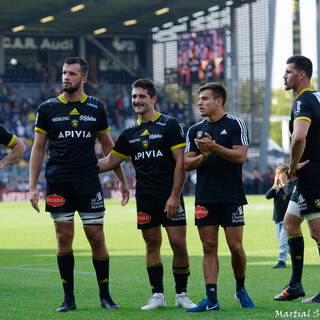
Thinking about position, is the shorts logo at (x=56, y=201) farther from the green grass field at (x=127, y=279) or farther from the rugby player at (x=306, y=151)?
the rugby player at (x=306, y=151)

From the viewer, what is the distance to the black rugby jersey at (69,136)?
8781 millimetres

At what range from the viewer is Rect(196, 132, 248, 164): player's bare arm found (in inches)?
323

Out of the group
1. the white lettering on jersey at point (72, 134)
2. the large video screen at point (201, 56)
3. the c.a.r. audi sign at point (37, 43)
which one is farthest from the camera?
the c.a.r. audi sign at point (37, 43)

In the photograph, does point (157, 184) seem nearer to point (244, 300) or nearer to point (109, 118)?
point (244, 300)

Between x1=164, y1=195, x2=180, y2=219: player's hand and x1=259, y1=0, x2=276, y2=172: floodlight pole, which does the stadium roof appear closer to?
x1=259, y1=0, x2=276, y2=172: floodlight pole

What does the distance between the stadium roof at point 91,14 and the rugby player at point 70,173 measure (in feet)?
119

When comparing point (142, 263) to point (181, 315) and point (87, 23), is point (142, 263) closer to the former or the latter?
point (181, 315)

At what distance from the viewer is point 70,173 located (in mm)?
8766

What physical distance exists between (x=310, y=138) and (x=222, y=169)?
97cm

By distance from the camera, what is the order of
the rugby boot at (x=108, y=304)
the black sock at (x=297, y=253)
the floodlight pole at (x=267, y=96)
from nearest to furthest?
the rugby boot at (x=108, y=304) → the black sock at (x=297, y=253) → the floodlight pole at (x=267, y=96)

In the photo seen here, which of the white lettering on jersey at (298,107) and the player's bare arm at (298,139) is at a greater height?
the white lettering on jersey at (298,107)

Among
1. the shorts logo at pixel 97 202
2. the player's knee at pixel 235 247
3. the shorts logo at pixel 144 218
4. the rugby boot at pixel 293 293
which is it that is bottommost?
the rugby boot at pixel 293 293

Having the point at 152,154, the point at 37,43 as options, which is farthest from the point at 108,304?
the point at 37,43

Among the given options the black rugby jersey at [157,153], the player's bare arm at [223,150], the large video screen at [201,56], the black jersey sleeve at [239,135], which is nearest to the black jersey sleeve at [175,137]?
the black rugby jersey at [157,153]
